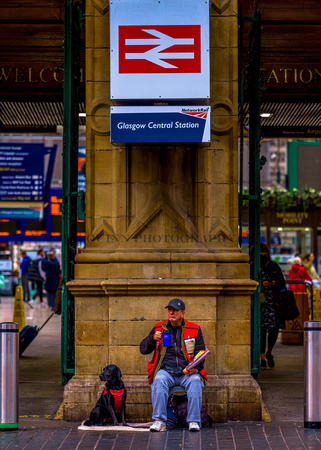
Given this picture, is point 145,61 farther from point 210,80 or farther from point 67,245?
point 67,245

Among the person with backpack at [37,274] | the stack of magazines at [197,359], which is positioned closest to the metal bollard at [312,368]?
the stack of magazines at [197,359]

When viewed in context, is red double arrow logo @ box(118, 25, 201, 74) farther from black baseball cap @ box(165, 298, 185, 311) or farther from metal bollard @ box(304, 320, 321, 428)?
metal bollard @ box(304, 320, 321, 428)

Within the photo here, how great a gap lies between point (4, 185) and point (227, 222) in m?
12.6

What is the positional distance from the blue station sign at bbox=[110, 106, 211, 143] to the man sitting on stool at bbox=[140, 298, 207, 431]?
1653 millimetres

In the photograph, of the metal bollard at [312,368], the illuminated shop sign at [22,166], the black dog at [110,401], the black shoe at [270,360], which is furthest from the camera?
the illuminated shop sign at [22,166]

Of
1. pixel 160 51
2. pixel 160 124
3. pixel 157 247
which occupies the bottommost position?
pixel 157 247

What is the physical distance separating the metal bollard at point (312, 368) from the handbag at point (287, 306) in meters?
4.20

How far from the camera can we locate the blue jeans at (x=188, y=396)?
7.43 metres

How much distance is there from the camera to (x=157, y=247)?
830 centimetres

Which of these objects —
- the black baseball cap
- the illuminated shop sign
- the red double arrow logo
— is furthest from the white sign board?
the illuminated shop sign

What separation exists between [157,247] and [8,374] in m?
2.02

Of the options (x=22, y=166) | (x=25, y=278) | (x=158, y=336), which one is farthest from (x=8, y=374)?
(x=25, y=278)

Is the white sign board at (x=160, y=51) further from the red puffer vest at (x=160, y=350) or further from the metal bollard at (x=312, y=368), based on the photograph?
the metal bollard at (x=312, y=368)

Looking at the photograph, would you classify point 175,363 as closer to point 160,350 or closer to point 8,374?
point 160,350
